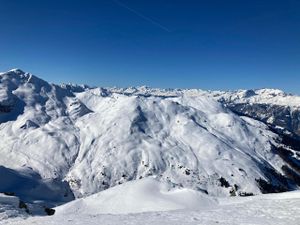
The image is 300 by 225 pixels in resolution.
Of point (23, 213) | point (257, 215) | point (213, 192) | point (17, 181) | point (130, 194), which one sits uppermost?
point (17, 181)

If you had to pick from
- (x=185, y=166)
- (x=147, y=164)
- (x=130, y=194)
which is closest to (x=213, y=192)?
(x=185, y=166)

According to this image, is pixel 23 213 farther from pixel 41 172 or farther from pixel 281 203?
pixel 41 172

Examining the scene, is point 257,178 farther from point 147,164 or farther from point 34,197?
point 34,197

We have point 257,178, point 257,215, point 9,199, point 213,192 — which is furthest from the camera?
point 257,178

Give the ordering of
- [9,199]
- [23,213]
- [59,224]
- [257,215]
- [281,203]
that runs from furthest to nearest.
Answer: [9,199]
[23,213]
[281,203]
[257,215]
[59,224]

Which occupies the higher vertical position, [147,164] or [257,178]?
[147,164]

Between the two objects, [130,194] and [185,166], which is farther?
[185,166]

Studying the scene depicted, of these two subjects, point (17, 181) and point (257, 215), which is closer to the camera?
point (257, 215)

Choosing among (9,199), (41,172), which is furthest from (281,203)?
(41,172)

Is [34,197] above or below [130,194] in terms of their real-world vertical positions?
above
